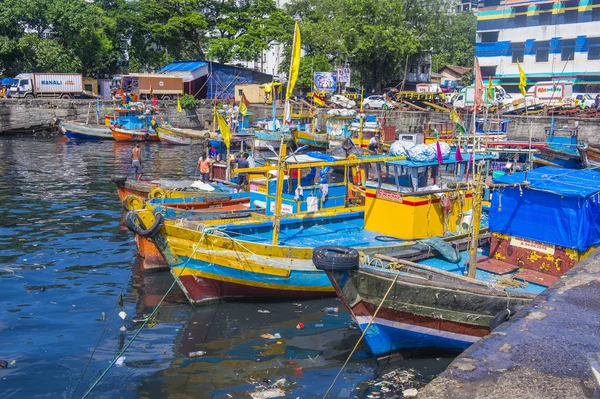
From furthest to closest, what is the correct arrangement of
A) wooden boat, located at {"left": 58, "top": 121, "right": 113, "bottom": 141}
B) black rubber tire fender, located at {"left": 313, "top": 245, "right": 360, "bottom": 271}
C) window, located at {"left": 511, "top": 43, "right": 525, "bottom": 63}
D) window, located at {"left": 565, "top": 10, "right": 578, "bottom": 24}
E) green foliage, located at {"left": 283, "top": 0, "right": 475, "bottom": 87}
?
window, located at {"left": 511, "top": 43, "right": 525, "bottom": 63} → window, located at {"left": 565, "top": 10, "right": 578, "bottom": 24} → green foliage, located at {"left": 283, "top": 0, "right": 475, "bottom": 87} → wooden boat, located at {"left": 58, "top": 121, "right": 113, "bottom": 141} → black rubber tire fender, located at {"left": 313, "top": 245, "right": 360, "bottom": 271}

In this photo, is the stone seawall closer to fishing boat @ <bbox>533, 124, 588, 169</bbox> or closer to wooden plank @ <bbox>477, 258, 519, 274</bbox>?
fishing boat @ <bbox>533, 124, 588, 169</bbox>

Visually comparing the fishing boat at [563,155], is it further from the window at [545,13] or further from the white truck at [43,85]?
the white truck at [43,85]

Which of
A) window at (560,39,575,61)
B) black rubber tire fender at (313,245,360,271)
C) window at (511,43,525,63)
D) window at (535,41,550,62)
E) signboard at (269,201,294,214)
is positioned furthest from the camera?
window at (511,43,525,63)

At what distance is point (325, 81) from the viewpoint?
52.5 meters

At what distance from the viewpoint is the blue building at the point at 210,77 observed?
175 feet

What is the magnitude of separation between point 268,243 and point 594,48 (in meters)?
52.3

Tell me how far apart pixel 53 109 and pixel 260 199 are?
36577 mm

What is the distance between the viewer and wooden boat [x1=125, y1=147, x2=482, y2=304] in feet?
40.4

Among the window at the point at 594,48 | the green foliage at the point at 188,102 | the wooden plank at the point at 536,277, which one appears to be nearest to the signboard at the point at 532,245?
the wooden plank at the point at 536,277

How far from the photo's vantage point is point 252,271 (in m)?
12.4

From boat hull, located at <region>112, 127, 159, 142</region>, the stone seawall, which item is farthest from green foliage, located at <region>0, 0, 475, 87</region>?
boat hull, located at <region>112, 127, 159, 142</region>

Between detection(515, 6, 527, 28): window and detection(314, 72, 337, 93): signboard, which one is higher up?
detection(515, 6, 527, 28): window

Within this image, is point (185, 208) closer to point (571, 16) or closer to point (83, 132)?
point (83, 132)

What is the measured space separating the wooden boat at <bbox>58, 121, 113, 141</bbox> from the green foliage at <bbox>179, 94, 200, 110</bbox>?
26.3 ft
